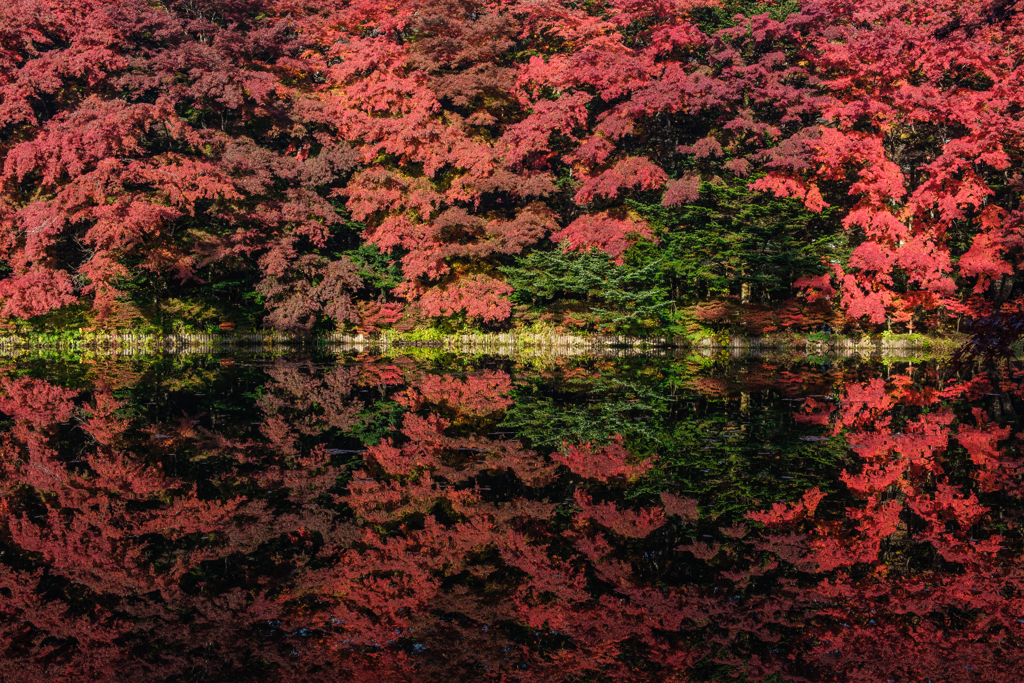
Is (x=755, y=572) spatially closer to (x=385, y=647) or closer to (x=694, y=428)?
(x=385, y=647)

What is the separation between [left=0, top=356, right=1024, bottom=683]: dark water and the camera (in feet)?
12.7

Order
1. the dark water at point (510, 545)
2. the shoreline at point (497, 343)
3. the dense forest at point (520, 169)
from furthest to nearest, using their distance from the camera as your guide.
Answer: the dense forest at point (520, 169)
the shoreline at point (497, 343)
the dark water at point (510, 545)

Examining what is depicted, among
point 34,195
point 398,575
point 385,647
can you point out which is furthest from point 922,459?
point 34,195

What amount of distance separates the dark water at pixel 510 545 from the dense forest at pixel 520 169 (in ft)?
57.4

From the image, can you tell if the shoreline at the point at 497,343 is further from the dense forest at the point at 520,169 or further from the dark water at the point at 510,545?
the dark water at the point at 510,545

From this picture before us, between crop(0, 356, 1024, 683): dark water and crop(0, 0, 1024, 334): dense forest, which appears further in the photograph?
crop(0, 0, 1024, 334): dense forest

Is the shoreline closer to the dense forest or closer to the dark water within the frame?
the dense forest

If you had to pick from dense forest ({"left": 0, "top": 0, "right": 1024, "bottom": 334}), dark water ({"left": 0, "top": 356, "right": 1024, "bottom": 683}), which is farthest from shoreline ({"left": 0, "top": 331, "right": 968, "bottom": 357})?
dark water ({"left": 0, "top": 356, "right": 1024, "bottom": 683})

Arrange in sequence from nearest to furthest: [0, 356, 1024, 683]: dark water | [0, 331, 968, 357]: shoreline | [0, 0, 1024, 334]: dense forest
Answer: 1. [0, 356, 1024, 683]: dark water
2. [0, 331, 968, 357]: shoreline
3. [0, 0, 1024, 334]: dense forest

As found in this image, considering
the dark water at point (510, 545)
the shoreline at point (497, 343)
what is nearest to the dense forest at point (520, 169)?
the shoreline at point (497, 343)

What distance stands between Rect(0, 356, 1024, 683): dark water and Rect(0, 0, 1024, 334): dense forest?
17.5 metres

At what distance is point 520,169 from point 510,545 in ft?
84.9

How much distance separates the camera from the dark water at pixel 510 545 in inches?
153

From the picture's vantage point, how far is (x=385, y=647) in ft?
13.0
